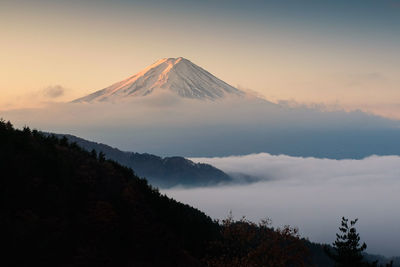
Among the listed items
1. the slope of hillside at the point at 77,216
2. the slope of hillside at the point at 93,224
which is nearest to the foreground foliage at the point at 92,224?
the slope of hillside at the point at 93,224

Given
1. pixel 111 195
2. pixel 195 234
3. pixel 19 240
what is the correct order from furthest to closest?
pixel 195 234 → pixel 111 195 → pixel 19 240

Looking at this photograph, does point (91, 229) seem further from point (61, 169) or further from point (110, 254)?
point (61, 169)

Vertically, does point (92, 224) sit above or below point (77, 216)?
below

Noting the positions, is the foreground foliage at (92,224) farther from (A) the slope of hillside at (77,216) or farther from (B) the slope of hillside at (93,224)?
(A) the slope of hillside at (77,216)

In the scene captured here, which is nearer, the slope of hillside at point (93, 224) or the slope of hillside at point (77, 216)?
the slope of hillside at point (93, 224)

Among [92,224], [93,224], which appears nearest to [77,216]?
[92,224]

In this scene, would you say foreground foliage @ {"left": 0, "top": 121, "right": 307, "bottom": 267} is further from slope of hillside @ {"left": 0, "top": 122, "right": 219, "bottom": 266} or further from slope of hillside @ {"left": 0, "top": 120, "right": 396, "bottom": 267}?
slope of hillside @ {"left": 0, "top": 122, "right": 219, "bottom": 266}

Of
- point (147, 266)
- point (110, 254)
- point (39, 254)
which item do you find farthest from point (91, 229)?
point (39, 254)

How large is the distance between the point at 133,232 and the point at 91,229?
7.92 metres

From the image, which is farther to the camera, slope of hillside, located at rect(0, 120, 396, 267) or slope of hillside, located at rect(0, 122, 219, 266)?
slope of hillside, located at rect(0, 122, 219, 266)

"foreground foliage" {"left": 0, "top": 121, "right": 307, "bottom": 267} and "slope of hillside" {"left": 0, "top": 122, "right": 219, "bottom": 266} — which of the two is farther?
"slope of hillside" {"left": 0, "top": 122, "right": 219, "bottom": 266}

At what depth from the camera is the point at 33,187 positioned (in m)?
64.9

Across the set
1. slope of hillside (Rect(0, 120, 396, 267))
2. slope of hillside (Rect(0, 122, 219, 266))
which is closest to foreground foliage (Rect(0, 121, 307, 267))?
slope of hillside (Rect(0, 120, 396, 267))

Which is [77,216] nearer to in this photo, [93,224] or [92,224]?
[92,224]
